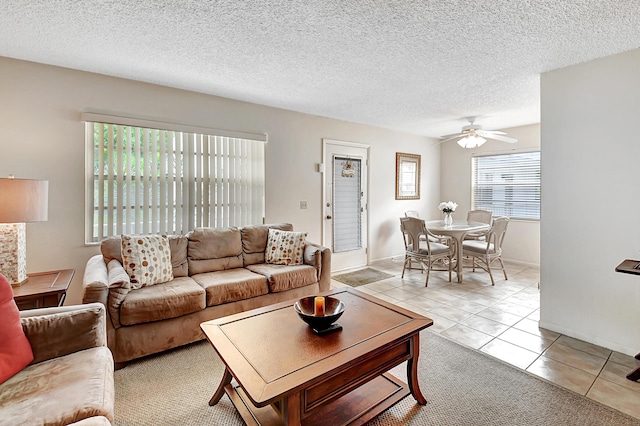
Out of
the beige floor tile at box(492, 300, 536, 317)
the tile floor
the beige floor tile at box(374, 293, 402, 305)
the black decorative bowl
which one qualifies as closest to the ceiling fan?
the tile floor

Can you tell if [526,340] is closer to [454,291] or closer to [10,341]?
[454,291]

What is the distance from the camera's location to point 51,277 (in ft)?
7.86

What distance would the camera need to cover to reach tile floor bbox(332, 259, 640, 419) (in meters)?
2.01

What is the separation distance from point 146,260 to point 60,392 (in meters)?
1.45

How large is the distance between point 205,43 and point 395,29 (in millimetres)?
1422

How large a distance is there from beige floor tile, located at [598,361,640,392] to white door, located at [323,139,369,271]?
319 cm

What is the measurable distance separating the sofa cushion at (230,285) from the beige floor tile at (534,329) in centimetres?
244

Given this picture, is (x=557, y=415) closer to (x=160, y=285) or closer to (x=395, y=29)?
(x=395, y=29)

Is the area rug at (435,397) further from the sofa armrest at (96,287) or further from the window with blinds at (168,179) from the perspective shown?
the window with blinds at (168,179)

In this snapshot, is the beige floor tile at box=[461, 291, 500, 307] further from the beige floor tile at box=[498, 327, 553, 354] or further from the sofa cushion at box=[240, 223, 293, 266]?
the sofa cushion at box=[240, 223, 293, 266]

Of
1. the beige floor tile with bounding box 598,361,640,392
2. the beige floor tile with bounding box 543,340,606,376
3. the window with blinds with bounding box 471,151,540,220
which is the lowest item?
the beige floor tile with bounding box 598,361,640,392

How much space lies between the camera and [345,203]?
4.90 meters

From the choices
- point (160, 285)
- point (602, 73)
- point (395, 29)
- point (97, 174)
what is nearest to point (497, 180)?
point (602, 73)

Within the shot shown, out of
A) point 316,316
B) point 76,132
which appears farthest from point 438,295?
point 76,132
